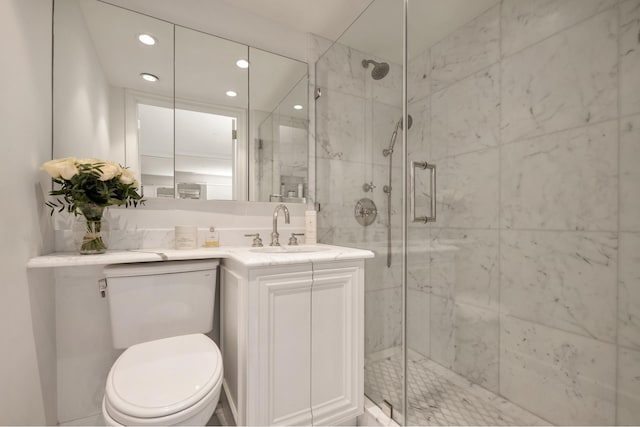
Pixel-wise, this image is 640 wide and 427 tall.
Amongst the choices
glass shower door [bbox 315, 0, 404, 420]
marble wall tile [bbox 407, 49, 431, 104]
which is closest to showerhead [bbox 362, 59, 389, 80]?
glass shower door [bbox 315, 0, 404, 420]

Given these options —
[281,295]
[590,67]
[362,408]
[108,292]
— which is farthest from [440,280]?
[108,292]

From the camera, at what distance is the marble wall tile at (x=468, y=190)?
1482mm

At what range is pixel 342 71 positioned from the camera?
66.5 inches

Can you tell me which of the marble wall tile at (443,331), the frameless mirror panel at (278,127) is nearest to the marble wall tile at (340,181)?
the frameless mirror panel at (278,127)

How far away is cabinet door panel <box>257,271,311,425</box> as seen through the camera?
1034mm

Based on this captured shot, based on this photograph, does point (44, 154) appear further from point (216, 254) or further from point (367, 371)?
point (367, 371)

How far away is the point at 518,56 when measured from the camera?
1383mm

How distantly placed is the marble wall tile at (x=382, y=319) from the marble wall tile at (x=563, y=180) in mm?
727

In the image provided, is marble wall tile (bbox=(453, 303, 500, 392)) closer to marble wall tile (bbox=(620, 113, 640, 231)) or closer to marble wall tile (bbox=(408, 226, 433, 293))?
marble wall tile (bbox=(408, 226, 433, 293))

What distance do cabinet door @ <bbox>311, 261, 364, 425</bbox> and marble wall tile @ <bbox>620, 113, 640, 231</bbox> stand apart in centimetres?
105

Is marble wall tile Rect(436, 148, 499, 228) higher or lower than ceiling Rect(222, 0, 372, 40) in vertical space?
lower

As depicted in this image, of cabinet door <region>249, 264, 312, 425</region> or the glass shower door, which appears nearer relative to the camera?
cabinet door <region>249, 264, 312, 425</region>

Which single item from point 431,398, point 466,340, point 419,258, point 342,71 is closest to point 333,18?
point 342,71

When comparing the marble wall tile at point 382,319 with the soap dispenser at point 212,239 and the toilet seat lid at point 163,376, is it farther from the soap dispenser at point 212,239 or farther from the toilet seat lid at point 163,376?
the soap dispenser at point 212,239
